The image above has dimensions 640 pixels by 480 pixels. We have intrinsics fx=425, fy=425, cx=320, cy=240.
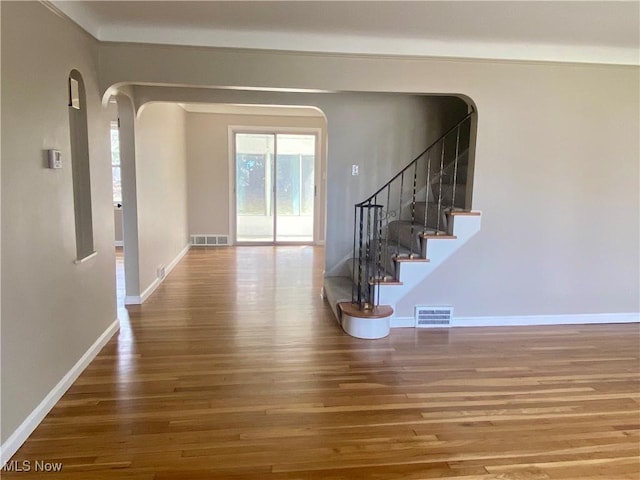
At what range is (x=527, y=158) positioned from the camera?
3.81 m

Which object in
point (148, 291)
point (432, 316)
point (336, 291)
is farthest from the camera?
point (148, 291)

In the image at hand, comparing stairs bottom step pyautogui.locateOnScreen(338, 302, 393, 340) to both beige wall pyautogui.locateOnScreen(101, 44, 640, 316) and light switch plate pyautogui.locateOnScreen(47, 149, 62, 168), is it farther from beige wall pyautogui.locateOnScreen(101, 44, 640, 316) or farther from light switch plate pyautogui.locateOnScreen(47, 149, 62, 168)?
light switch plate pyautogui.locateOnScreen(47, 149, 62, 168)

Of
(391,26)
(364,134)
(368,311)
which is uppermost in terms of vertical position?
(391,26)

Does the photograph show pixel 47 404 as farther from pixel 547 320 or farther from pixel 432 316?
pixel 547 320

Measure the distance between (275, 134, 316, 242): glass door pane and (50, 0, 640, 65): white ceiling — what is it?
442 centimetres

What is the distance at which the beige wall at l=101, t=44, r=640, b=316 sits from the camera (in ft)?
11.4

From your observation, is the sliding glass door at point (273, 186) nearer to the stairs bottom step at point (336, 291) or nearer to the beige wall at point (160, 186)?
the beige wall at point (160, 186)

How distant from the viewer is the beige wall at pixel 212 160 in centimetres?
752

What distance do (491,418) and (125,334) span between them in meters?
2.93

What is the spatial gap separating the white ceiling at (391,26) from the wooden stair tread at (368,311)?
2.17m

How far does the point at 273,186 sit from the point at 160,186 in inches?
110

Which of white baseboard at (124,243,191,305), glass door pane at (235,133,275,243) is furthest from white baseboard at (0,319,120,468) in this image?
glass door pane at (235,133,275,243)
